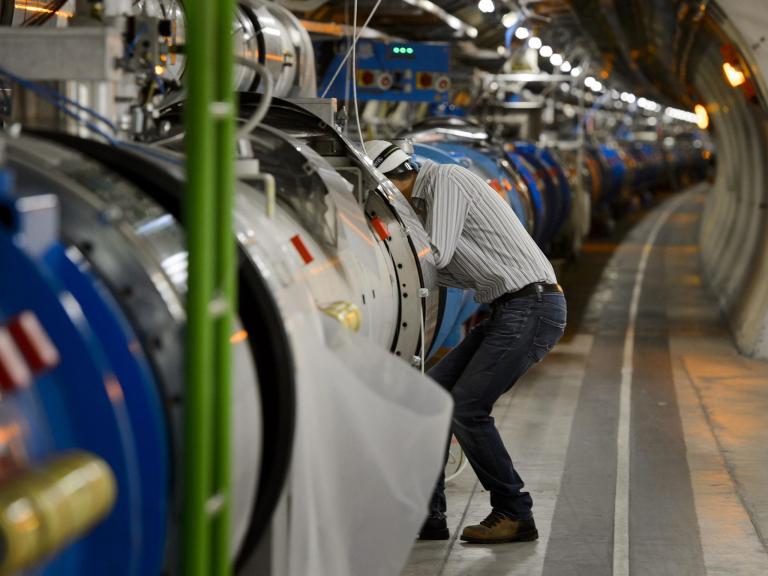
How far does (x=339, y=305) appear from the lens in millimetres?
3439

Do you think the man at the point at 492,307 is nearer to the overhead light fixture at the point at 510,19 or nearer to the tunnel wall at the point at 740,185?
the tunnel wall at the point at 740,185

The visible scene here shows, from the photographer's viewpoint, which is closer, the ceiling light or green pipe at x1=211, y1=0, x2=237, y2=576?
green pipe at x1=211, y1=0, x2=237, y2=576

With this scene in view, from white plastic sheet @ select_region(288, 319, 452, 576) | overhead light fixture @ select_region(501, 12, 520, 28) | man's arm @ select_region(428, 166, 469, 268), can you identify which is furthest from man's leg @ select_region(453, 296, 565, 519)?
overhead light fixture @ select_region(501, 12, 520, 28)

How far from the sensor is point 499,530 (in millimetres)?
5152

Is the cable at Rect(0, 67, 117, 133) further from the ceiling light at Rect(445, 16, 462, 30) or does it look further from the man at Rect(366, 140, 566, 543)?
the ceiling light at Rect(445, 16, 462, 30)

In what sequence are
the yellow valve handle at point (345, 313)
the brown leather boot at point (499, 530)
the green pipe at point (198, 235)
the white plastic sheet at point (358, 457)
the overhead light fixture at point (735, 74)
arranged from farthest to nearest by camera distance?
1. the overhead light fixture at point (735, 74)
2. the brown leather boot at point (499, 530)
3. the yellow valve handle at point (345, 313)
4. the white plastic sheet at point (358, 457)
5. the green pipe at point (198, 235)

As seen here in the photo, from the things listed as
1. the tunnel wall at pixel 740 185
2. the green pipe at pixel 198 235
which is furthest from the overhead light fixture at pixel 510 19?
the green pipe at pixel 198 235

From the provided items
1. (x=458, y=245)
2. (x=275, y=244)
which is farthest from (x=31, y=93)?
(x=458, y=245)

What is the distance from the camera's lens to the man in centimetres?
494

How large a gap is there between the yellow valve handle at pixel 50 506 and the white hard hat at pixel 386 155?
10.1ft

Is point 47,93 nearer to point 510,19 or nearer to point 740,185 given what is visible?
point 510,19

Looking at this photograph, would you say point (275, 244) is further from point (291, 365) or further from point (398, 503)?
point (398, 503)

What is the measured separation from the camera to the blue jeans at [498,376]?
505 cm

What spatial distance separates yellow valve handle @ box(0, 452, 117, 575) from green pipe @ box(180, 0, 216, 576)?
190mm
